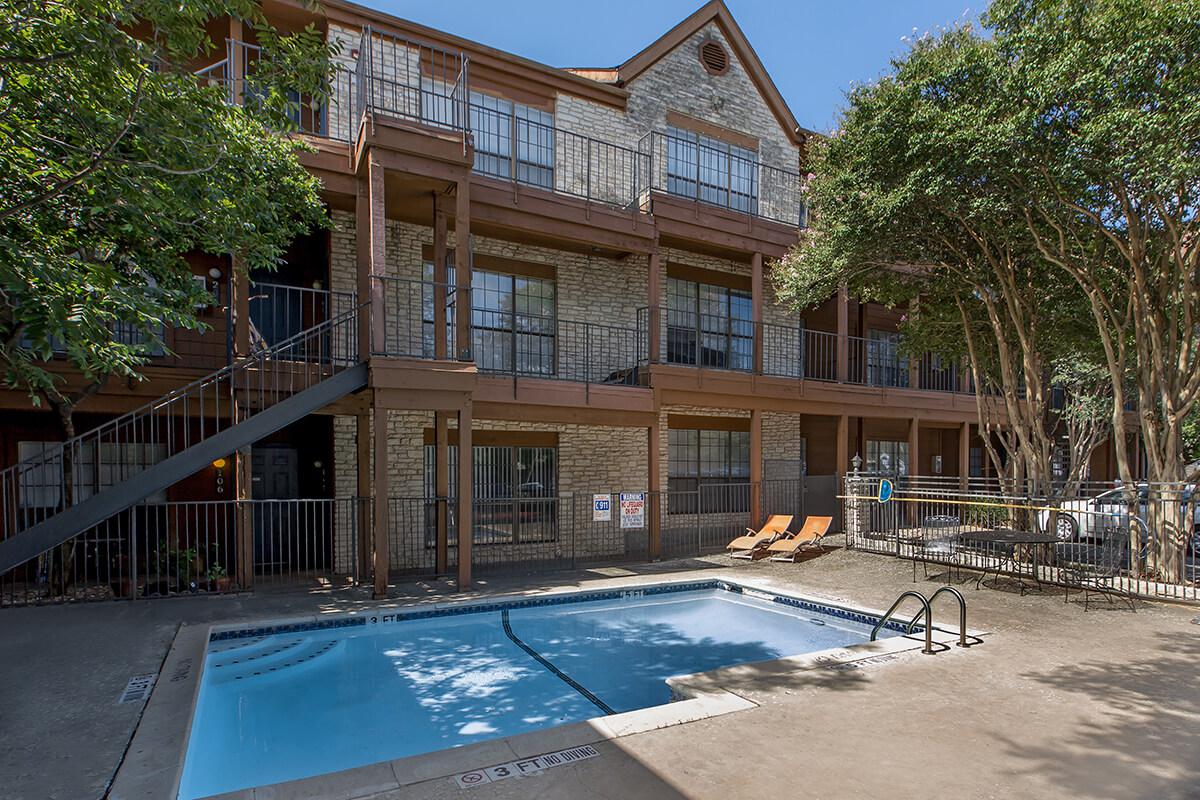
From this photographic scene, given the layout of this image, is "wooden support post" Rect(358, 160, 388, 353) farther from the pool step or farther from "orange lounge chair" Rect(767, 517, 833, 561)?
"orange lounge chair" Rect(767, 517, 833, 561)

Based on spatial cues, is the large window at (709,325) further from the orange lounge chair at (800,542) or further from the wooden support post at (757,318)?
the orange lounge chair at (800,542)

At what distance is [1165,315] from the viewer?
393 inches

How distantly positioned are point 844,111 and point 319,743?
1209 centimetres

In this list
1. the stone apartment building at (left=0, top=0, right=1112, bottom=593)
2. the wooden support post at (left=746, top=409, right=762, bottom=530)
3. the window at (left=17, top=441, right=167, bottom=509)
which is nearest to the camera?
the stone apartment building at (left=0, top=0, right=1112, bottom=593)

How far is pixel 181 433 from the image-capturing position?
1089cm

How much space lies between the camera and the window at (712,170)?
15.0 meters

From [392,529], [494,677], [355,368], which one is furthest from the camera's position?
[392,529]

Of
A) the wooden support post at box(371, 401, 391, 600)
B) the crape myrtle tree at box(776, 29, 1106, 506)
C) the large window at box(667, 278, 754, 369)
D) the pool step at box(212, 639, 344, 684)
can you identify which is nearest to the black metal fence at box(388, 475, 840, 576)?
the wooden support post at box(371, 401, 391, 600)

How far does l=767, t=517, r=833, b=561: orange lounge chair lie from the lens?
40.2 feet

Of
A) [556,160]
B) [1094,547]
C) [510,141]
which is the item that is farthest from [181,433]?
[1094,547]

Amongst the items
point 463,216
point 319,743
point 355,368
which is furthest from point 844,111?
point 319,743

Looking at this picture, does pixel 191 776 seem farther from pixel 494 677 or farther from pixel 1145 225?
pixel 1145 225

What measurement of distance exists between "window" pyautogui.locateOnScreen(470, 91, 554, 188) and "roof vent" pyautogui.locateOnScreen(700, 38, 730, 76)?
472 centimetres

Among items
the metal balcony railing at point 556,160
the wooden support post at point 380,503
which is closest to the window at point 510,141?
the metal balcony railing at point 556,160
